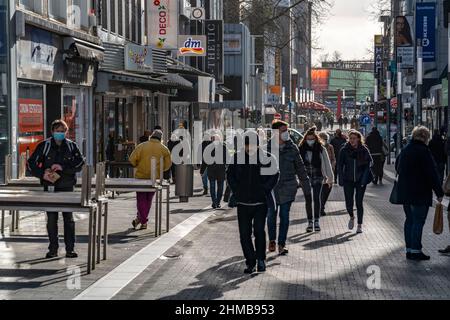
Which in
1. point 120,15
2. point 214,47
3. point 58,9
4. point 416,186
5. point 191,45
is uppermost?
point 214,47

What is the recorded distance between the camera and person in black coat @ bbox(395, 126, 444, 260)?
556 inches

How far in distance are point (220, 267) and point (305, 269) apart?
1055mm

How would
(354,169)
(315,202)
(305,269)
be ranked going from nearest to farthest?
(305,269)
(315,202)
(354,169)

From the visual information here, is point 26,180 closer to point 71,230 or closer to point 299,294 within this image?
point 71,230

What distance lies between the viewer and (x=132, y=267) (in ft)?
43.0

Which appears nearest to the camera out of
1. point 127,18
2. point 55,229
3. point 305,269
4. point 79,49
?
point 305,269

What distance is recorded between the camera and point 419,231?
14172 mm

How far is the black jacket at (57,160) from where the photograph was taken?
13859mm

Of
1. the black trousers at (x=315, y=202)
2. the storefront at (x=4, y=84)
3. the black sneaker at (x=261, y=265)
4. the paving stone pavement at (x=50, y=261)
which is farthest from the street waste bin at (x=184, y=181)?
the black sneaker at (x=261, y=265)

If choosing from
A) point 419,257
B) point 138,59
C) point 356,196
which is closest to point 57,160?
point 419,257

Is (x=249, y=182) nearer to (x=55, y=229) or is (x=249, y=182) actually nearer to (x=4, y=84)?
(x=55, y=229)

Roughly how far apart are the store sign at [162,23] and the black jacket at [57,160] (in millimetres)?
23566

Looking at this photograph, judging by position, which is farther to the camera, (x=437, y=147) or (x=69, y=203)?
(x=437, y=147)

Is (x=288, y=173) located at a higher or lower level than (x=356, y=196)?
higher
